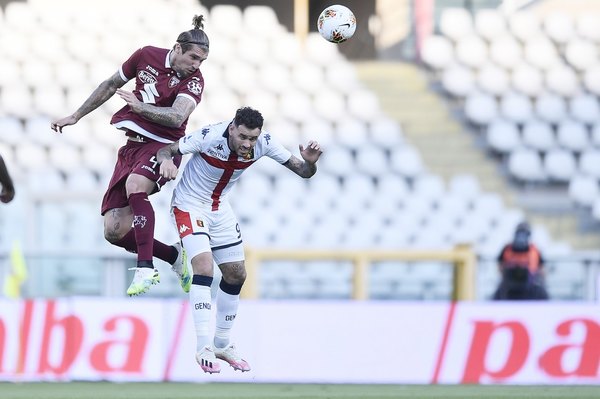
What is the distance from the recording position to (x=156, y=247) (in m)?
9.64

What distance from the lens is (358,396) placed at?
11531mm

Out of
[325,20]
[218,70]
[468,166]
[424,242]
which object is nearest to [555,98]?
[468,166]

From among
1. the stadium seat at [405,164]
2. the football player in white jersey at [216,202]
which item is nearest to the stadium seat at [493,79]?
the stadium seat at [405,164]

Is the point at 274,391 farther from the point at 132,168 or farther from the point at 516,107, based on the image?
the point at 516,107

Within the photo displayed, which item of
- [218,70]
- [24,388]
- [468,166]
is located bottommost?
[24,388]

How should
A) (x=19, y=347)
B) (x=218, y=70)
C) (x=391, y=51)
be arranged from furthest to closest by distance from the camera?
(x=391, y=51), (x=218, y=70), (x=19, y=347)

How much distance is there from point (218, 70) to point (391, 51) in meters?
3.65

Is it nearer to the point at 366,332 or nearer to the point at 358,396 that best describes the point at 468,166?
the point at 366,332

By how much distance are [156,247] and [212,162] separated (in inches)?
31.3

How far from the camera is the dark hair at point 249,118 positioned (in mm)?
8930

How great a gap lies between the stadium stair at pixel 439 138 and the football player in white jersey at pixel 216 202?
33.4 feet

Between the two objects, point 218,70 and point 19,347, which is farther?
point 218,70

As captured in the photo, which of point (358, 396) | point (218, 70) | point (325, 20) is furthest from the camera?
point (218, 70)

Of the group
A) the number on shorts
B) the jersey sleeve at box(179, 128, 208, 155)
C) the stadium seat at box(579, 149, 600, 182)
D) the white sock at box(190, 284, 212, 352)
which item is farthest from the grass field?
the stadium seat at box(579, 149, 600, 182)
